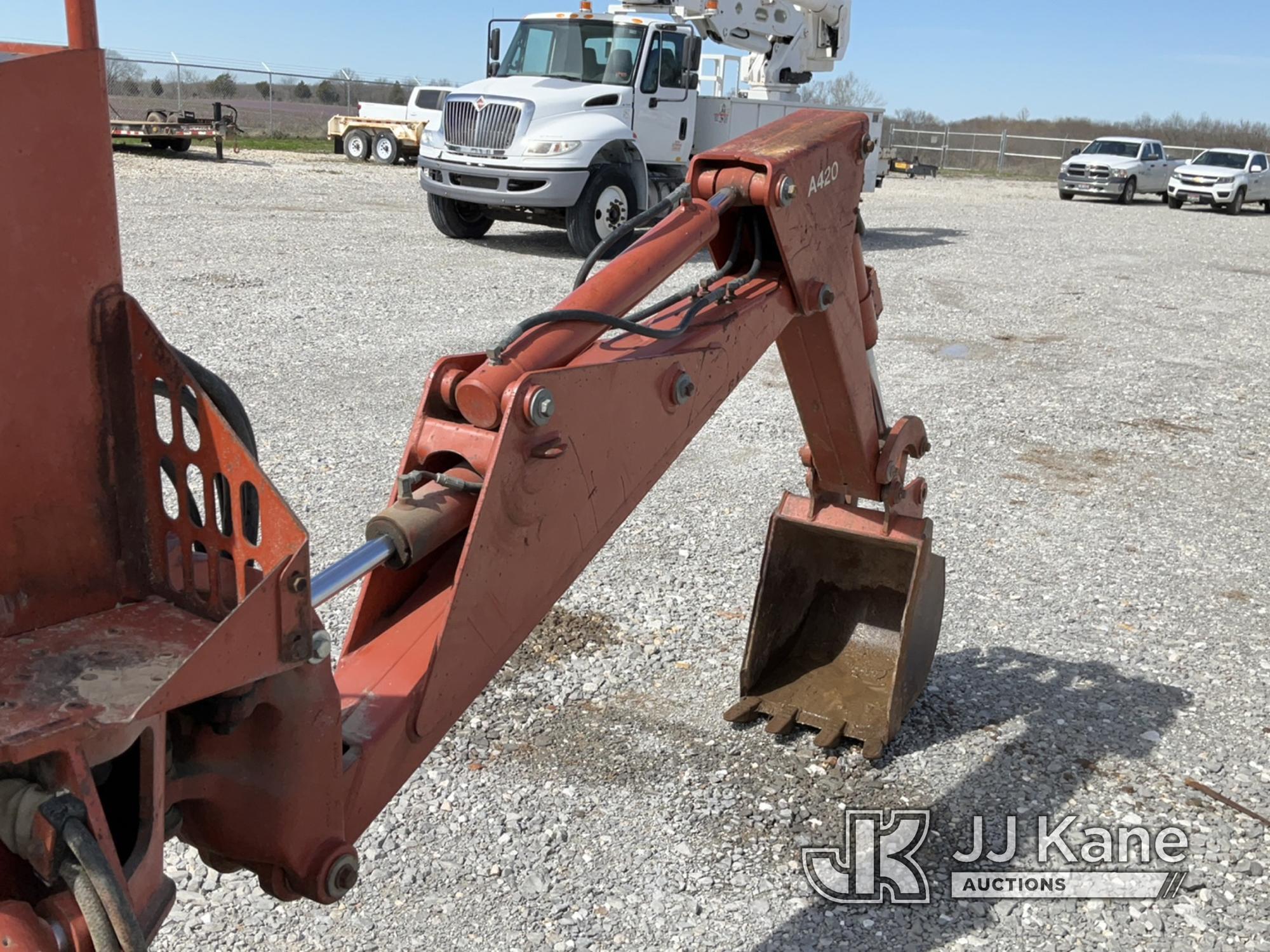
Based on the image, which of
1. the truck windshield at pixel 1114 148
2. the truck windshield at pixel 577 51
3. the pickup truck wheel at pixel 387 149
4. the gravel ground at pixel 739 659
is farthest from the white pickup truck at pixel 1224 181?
the truck windshield at pixel 577 51

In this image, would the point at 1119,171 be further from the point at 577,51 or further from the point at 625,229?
the point at 625,229

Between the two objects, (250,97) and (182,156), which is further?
(250,97)

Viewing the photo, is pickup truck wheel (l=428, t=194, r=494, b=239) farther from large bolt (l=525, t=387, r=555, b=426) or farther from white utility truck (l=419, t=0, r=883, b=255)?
large bolt (l=525, t=387, r=555, b=426)

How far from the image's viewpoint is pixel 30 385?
62.8 inches

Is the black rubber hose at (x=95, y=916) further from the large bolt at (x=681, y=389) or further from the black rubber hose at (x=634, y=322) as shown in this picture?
the large bolt at (x=681, y=389)

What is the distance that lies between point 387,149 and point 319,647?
2515 centimetres

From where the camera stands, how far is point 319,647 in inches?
67.1

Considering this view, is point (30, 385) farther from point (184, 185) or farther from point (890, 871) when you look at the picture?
point (184, 185)

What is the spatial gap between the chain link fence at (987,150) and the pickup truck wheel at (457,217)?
86.0ft

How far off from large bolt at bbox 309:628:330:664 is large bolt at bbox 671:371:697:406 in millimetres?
1036

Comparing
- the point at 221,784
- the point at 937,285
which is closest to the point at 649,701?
the point at 221,784

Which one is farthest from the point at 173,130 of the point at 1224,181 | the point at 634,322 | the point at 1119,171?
the point at 634,322

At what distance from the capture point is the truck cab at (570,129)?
42.7 feet

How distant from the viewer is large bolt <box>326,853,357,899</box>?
1961mm
